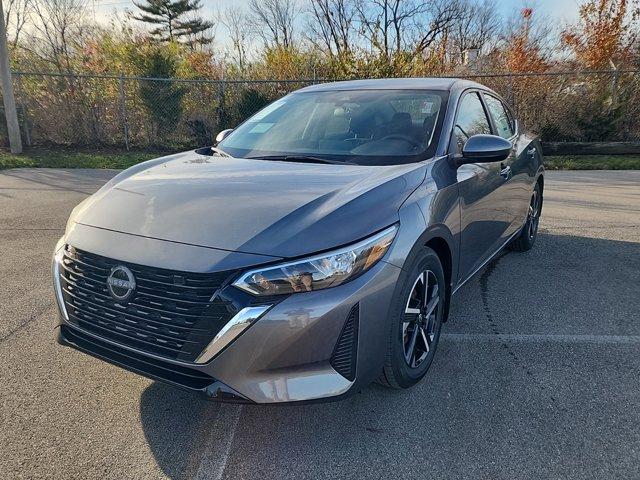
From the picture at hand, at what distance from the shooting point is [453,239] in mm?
2852

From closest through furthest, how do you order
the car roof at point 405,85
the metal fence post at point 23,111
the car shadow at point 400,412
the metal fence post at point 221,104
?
1. the car shadow at point 400,412
2. the car roof at point 405,85
3. the metal fence post at point 23,111
4. the metal fence post at point 221,104

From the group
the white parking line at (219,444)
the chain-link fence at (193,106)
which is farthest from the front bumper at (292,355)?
the chain-link fence at (193,106)

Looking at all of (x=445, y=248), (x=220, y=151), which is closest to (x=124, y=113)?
(x=220, y=151)

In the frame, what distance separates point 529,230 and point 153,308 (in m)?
4.17

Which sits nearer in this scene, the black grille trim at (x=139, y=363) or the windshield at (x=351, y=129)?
the black grille trim at (x=139, y=363)

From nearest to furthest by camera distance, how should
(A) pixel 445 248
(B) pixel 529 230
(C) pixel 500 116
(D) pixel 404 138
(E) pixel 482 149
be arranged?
(A) pixel 445 248
(E) pixel 482 149
(D) pixel 404 138
(C) pixel 500 116
(B) pixel 529 230

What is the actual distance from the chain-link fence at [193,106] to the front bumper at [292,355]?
11.7 m

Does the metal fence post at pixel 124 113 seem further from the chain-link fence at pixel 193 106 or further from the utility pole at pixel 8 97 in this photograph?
the utility pole at pixel 8 97

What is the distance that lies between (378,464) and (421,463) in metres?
0.19

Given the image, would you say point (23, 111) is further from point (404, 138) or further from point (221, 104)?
point (404, 138)

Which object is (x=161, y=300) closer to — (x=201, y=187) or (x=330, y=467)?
(x=201, y=187)

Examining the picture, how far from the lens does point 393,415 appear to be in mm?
2432

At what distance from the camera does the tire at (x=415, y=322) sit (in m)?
2.29

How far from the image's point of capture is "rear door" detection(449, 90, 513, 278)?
3.07m
